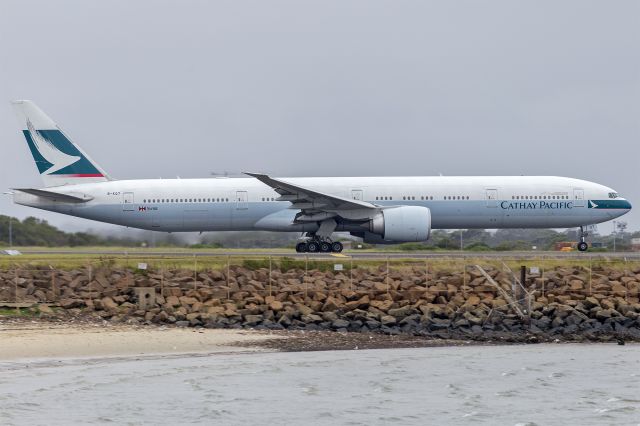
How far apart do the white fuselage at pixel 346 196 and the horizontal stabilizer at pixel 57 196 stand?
25cm

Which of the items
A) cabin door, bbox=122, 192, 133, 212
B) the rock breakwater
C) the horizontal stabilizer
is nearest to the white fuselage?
cabin door, bbox=122, 192, 133, 212

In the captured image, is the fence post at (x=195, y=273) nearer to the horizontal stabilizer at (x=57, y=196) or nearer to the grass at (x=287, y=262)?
the grass at (x=287, y=262)

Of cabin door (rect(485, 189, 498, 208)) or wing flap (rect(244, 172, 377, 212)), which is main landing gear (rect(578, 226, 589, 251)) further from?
wing flap (rect(244, 172, 377, 212))

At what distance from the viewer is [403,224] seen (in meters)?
42.8

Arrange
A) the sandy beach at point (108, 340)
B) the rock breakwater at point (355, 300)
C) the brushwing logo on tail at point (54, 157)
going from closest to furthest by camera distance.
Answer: the sandy beach at point (108, 340) < the rock breakwater at point (355, 300) < the brushwing logo on tail at point (54, 157)

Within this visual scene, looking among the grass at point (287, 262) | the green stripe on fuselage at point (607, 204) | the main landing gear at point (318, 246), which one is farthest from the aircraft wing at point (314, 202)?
the green stripe on fuselage at point (607, 204)

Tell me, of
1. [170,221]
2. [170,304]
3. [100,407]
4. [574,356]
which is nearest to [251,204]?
[170,221]

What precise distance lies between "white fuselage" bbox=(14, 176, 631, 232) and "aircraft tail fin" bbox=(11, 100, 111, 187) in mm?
1279

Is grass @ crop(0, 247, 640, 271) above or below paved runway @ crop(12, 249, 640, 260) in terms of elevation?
below

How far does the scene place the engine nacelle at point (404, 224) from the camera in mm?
42812

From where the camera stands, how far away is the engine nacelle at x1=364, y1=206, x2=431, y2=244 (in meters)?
42.8

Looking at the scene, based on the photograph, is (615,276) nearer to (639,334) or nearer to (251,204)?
(639,334)

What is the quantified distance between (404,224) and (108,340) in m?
17.0

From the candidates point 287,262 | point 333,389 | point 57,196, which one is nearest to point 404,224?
point 287,262
